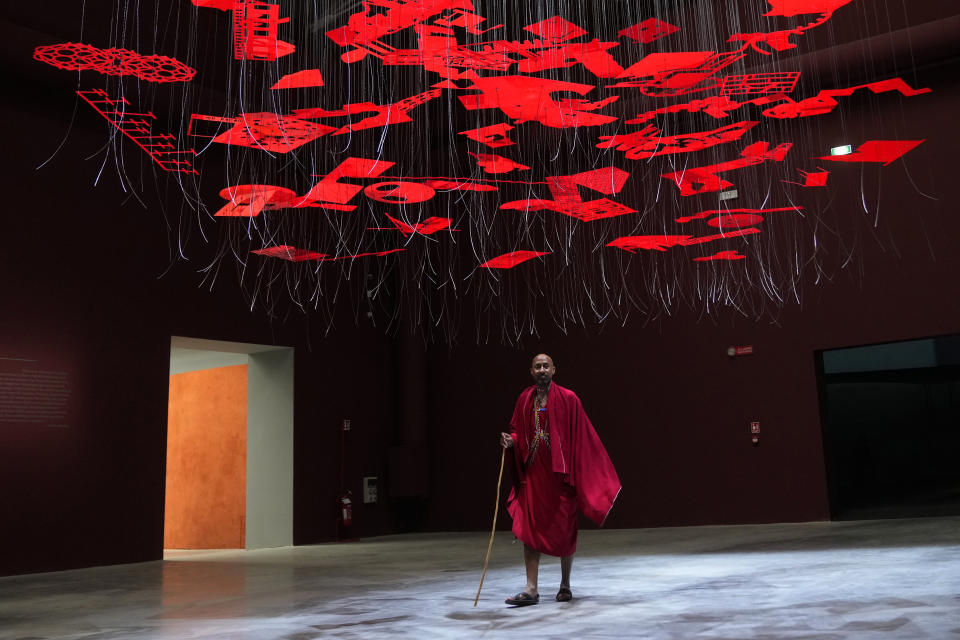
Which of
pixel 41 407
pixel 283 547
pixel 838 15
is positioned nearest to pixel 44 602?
pixel 41 407

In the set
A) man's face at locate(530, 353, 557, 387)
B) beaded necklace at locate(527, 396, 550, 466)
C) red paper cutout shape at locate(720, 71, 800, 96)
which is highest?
red paper cutout shape at locate(720, 71, 800, 96)

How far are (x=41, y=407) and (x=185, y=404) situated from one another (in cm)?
428

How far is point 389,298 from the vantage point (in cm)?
1258

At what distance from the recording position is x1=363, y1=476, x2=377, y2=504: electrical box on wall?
11.9 meters

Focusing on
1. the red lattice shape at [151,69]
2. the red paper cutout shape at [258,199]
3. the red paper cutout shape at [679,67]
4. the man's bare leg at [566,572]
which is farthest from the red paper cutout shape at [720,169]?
the man's bare leg at [566,572]

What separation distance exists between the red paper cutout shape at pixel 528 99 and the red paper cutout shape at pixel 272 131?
1.30 meters

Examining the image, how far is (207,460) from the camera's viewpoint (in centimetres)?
1230

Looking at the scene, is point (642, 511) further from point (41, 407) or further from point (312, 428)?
point (41, 407)

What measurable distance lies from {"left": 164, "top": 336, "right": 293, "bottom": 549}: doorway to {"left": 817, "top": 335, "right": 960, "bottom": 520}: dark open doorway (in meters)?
6.52

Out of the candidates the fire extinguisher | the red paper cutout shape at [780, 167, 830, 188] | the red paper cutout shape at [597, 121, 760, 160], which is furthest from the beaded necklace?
the fire extinguisher

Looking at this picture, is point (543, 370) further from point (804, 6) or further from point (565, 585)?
point (804, 6)

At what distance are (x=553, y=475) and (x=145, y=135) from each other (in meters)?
6.57

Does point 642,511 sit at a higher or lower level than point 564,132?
lower

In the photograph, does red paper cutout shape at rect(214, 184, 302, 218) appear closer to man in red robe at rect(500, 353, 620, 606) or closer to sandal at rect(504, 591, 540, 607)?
man in red robe at rect(500, 353, 620, 606)
